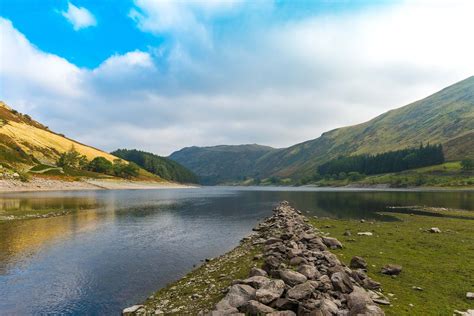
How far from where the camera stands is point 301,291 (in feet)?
52.7

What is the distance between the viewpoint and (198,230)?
53.0 m

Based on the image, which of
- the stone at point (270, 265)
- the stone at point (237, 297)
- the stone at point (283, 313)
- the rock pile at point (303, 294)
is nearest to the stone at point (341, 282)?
the rock pile at point (303, 294)

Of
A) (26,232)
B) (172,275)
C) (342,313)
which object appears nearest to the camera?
(342,313)

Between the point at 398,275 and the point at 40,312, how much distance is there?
2572 cm

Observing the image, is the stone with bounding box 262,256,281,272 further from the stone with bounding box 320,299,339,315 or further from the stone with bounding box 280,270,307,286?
the stone with bounding box 320,299,339,315

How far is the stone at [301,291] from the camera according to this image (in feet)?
51.8

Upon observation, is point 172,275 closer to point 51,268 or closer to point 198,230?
point 51,268

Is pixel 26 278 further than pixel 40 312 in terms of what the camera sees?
Yes

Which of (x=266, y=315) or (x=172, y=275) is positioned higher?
(x=266, y=315)

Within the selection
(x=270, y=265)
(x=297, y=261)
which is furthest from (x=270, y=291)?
(x=297, y=261)

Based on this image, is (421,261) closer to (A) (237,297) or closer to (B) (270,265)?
(B) (270,265)

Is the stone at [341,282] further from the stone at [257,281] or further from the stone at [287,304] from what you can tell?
the stone at [257,281]

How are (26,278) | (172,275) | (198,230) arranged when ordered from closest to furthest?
(26,278) < (172,275) < (198,230)

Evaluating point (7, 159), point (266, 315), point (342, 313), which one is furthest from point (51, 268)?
point (7, 159)
